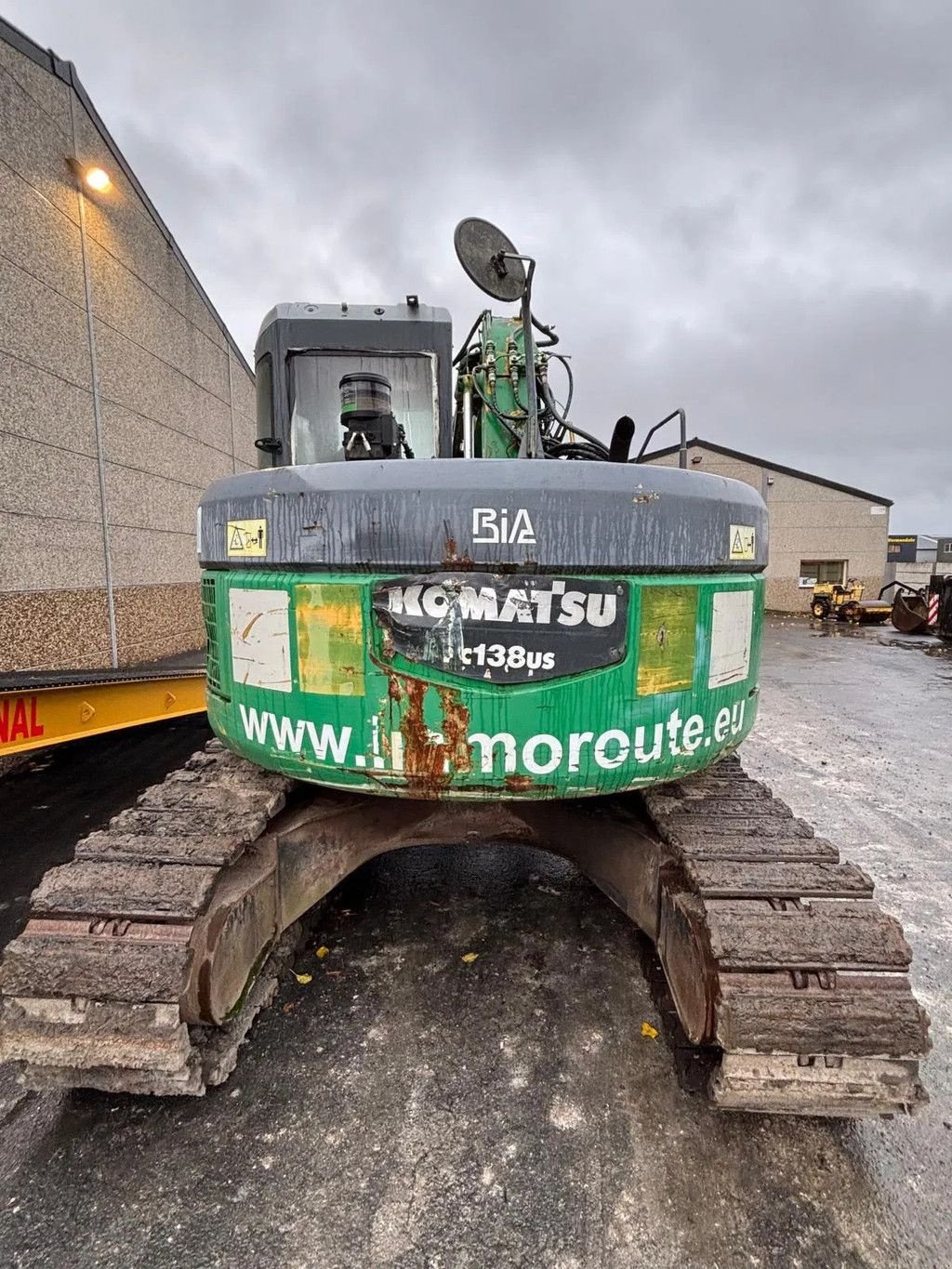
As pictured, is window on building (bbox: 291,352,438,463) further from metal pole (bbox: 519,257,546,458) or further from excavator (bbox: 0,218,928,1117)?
excavator (bbox: 0,218,928,1117)

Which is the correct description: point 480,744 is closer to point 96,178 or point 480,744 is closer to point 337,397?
point 337,397

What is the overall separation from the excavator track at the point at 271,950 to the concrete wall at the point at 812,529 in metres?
27.6

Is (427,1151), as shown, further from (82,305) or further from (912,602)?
(912,602)

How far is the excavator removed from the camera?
181cm

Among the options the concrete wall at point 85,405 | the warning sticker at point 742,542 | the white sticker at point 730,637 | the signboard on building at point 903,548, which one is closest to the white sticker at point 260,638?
the white sticker at point 730,637

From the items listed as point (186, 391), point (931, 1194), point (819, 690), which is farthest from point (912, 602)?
point (931, 1194)

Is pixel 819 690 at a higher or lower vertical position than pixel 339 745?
lower

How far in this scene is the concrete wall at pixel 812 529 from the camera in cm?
2780

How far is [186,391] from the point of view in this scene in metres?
9.02

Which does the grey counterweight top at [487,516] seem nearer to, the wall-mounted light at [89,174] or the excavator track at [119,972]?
the excavator track at [119,972]

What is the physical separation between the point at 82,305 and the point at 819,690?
10.5 meters

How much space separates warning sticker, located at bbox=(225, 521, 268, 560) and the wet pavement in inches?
71.4

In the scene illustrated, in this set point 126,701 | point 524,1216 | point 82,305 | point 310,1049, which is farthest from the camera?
point 82,305

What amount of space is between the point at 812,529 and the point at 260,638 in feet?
98.6
